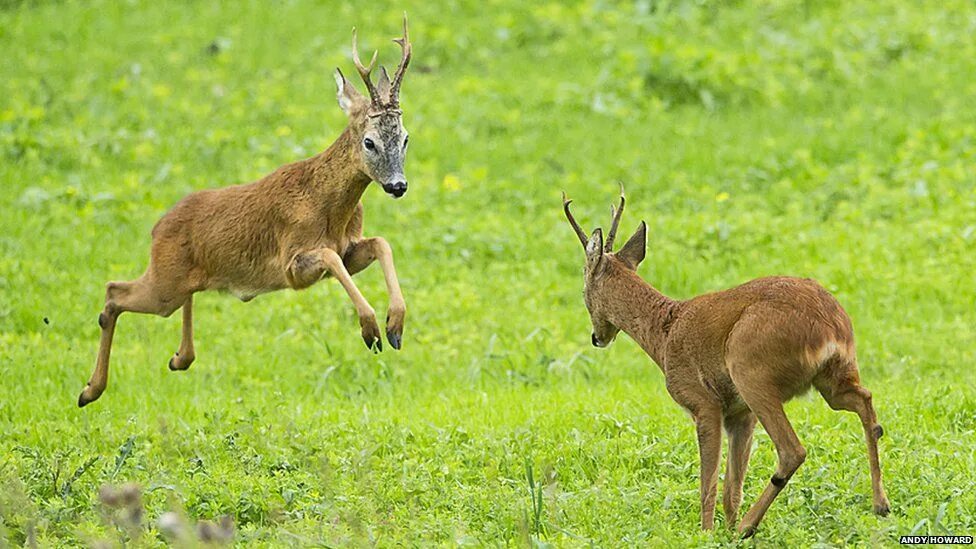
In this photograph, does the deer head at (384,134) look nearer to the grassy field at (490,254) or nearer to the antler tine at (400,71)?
the antler tine at (400,71)

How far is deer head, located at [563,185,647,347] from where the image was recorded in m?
7.33

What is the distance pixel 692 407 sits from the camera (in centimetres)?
673

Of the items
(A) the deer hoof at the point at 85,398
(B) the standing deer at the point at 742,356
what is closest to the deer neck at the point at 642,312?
(B) the standing deer at the point at 742,356

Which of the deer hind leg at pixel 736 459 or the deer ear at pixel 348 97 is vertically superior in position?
the deer ear at pixel 348 97

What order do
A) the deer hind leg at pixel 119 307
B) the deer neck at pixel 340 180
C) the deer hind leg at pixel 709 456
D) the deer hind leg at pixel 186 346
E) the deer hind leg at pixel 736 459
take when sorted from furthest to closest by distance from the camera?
the deer hind leg at pixel 186 346
the deer hind leg at pixel 119 307
the deer neck at pixel 340 180
the deer hind leg at pixel 736 459
the deer hind leg at pixel 709 456

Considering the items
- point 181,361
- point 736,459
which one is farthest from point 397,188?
point 181,361

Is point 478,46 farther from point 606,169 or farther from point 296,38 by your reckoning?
point 606,169

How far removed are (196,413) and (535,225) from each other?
4150 millimetres

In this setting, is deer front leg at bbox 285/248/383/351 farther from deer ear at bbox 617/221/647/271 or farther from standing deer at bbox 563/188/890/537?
deer ear at bbox 617/221/647/271

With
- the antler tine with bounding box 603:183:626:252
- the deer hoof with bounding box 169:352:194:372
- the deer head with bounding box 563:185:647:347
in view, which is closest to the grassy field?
the deer hoof with bounding box 169:352:194:372

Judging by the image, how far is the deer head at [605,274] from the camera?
733cm

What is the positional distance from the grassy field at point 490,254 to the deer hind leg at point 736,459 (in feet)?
0.61

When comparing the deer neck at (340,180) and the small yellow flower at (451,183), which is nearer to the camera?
the deer neck at (340,180)

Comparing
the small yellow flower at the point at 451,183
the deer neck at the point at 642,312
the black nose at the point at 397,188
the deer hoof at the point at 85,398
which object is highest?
the small yellow flower at the point at 451,183
